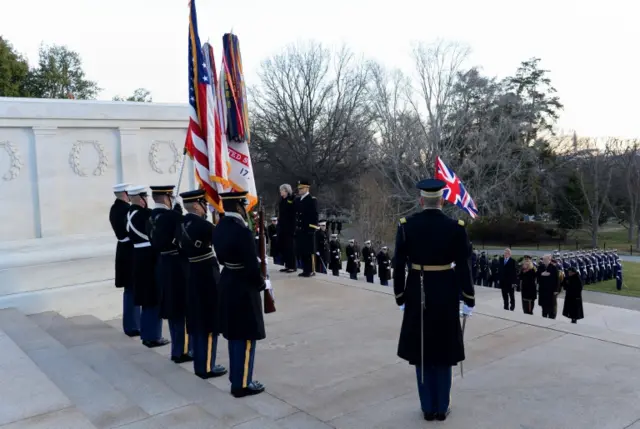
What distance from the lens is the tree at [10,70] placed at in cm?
1836

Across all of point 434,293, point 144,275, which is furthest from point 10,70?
point 434,293

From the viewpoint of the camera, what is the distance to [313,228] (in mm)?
8930

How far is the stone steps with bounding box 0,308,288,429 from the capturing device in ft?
10.5

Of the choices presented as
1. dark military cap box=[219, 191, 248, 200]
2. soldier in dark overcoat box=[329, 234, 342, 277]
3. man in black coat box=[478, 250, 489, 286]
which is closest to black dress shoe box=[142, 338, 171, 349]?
dark military cap box=[219, 191, 248, 200]

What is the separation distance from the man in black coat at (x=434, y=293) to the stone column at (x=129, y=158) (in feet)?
18.5

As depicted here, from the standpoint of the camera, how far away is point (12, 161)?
23.9 ft

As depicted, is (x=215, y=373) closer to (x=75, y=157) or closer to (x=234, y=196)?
(x=234, y=196)

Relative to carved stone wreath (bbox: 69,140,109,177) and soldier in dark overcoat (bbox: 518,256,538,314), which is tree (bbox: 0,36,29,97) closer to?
carved stone wreath (bbox: 69,140,109,177)

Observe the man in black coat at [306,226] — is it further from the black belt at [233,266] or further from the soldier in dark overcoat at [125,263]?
the black belt at [233,266]

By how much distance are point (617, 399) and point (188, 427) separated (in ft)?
9.85

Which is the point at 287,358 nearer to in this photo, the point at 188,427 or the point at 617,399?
the point at 188,427

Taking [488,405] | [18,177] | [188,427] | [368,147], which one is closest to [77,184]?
[18,177]

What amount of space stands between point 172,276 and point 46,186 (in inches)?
142

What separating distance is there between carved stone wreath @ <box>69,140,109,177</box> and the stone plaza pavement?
2237 mm
